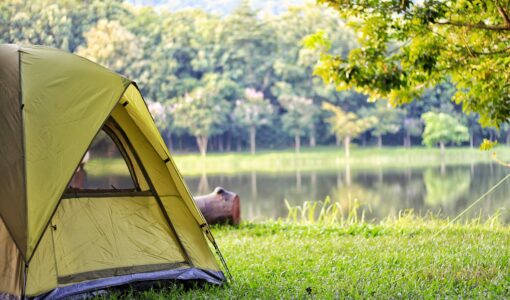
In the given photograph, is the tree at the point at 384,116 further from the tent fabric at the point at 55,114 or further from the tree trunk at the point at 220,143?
the tent fabric at the point at 55,114

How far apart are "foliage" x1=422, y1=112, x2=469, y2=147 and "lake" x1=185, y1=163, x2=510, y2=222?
667 centimetres

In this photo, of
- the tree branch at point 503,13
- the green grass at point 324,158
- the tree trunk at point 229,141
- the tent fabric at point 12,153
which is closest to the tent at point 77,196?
the tent fabric at point 12,153

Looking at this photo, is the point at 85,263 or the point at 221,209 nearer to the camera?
the point at 85,263

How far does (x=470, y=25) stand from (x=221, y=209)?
13.4 feet

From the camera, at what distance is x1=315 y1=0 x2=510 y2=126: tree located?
637 cm

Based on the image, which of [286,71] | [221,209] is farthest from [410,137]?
[221,209]

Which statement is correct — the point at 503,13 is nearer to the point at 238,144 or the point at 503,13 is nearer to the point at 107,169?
the point at 107,169

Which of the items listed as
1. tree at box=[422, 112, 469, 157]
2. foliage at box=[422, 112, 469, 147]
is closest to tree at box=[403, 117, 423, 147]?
tree at box=[422, 112, 469, 157]

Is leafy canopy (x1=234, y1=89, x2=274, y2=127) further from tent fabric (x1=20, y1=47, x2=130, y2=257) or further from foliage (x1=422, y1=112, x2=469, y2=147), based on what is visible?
tent fabric (x1=20, y1=47, x2=130, y2=257)

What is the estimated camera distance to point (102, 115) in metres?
4.31

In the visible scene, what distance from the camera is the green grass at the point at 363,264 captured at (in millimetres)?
4508

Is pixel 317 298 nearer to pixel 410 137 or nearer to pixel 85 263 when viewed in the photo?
pixel 85 263

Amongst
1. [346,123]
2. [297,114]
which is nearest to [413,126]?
[346,123]

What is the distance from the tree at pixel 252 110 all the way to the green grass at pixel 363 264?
33.2 meters
